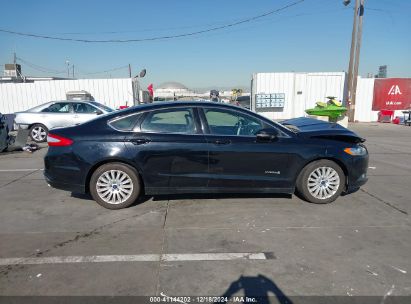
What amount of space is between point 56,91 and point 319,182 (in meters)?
18.3

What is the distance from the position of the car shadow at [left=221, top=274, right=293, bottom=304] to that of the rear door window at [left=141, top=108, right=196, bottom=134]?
2.28m

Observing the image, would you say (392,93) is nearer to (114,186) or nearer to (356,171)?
(356,171)

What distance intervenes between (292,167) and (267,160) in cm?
40

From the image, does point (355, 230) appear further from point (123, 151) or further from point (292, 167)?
point (123, 151)

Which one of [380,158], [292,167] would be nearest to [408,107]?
[380,158]

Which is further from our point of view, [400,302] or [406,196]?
[406,196]

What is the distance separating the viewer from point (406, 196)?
5.25m

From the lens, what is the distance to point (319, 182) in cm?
480

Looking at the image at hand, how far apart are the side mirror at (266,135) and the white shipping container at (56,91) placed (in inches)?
622

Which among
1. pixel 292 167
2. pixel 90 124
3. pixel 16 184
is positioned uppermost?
pixel 90 124

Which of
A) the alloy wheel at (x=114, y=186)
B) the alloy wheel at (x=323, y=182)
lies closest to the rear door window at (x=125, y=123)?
the alloy wheel at (x=114, y=186)

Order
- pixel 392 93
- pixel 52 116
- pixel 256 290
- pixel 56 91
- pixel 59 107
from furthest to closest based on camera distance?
pixel 392 93 → pixel 56 91 → pixel 59 107 → pixel 52 116 → pixel 256 290

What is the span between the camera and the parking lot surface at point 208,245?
9.37ft

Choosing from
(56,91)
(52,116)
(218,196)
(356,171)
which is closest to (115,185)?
(218,196)
